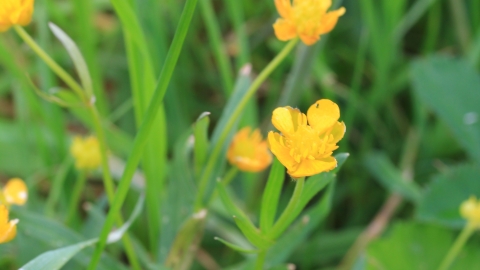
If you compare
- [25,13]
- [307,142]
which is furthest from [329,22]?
[25,13]

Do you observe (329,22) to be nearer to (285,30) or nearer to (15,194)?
(285,30)

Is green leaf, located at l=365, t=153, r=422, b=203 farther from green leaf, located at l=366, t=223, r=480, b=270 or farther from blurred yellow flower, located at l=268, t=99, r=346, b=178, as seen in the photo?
blurred yellow flower, located at l=268, t=99, r=346, b=178

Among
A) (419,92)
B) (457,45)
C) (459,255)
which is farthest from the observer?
(457,45)

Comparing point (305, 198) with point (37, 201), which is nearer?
point (305, 198)

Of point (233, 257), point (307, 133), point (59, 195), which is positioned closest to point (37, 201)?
point (59, 195)

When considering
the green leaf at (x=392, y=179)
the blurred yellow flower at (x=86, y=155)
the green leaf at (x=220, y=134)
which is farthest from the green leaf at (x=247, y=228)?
the green leaf at (x=392, y=179)

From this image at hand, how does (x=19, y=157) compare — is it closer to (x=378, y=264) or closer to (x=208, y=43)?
(x=208, y=43)

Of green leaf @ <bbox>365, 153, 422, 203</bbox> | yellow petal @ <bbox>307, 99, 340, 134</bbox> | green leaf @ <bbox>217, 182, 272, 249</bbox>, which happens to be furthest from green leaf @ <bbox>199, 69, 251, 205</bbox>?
green leaf @ <bbox>365, 153, 422, 203</bbox>
